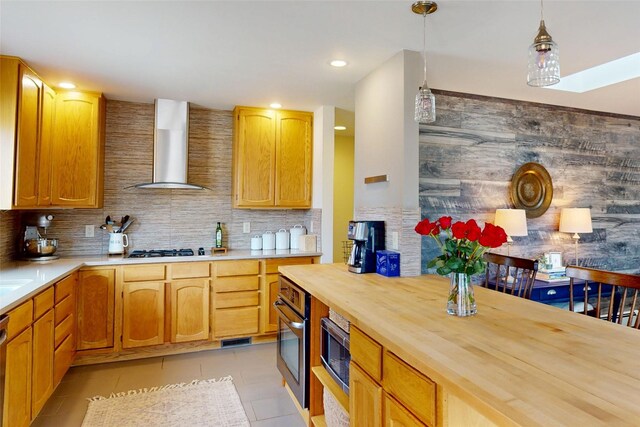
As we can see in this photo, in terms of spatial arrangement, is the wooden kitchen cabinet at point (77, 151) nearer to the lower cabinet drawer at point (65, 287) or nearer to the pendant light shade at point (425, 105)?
the lower cabinet drawer at point (65, 287)

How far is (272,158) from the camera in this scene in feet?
12.5

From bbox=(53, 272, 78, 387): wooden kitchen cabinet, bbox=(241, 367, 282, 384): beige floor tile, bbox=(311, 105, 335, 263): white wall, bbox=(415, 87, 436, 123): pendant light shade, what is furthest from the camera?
bbox=(311, 105, 335, 263): white wall

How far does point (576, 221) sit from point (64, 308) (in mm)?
4265

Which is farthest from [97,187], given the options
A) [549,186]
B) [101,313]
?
[549,186]

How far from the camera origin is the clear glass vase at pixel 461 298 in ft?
4.98

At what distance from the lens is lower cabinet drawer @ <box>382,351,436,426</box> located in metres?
1.09

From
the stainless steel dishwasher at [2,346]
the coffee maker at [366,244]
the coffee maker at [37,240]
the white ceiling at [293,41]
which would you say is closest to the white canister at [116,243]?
the coffee maker at [37,240]

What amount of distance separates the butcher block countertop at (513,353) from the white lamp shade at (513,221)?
54.1 inches

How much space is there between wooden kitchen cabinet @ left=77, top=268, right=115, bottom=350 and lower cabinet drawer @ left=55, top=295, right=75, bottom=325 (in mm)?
165

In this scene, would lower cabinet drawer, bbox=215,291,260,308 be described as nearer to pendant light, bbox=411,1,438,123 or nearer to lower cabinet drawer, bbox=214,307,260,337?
lower cabinet drawer, bbox=214,307,260,337

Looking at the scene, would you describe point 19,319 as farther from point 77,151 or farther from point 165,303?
point 77,151

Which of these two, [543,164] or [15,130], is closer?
[15,130]

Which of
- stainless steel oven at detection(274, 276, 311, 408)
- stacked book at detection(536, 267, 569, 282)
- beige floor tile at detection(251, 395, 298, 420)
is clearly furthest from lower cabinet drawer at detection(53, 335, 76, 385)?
stacked book at detection(536, 267, 569, 282)

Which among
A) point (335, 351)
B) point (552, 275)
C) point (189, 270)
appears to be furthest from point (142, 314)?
point (552, 275)
